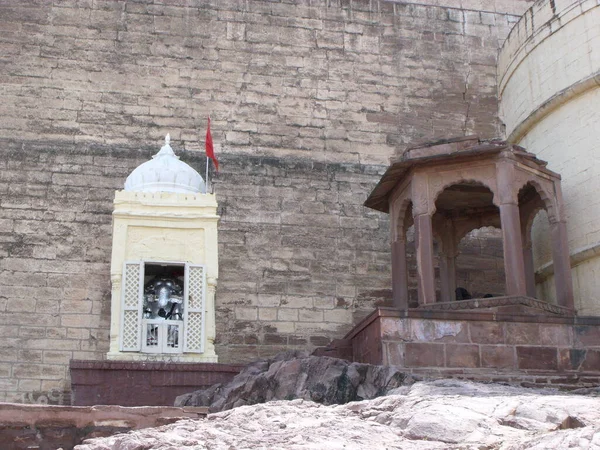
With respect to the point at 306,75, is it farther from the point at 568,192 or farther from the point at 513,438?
the point at 513,438

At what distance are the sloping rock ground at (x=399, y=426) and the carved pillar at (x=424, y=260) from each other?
3300 millimetres

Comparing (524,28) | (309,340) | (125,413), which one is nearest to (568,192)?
(524,28)

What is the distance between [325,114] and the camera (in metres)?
14.1

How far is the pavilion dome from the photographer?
1133 centimetres

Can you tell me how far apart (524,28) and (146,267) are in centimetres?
620

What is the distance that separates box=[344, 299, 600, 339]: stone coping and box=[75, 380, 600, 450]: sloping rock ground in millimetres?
2139

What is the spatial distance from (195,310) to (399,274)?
2.49 metres

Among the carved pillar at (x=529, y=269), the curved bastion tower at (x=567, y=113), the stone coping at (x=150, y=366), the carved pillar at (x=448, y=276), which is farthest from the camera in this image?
the carved pillar at (x=448, y=276)

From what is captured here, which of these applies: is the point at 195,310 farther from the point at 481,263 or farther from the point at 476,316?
the point at 481,263

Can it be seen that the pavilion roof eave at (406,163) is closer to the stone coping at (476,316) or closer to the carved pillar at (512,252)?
the carved pillar at (512,252)

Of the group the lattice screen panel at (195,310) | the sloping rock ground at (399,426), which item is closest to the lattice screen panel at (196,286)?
the lattice screen panel at (195,310)

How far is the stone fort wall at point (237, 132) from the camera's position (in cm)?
1248

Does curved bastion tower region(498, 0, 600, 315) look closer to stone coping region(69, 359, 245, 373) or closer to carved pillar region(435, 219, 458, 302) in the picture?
carved pillar region(435, 219, 458, 302)

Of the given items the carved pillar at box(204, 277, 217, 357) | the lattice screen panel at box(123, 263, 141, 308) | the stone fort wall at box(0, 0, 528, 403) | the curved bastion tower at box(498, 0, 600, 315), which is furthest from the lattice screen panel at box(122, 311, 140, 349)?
the curved bastion tower at box(498, 0, 600, 315)
